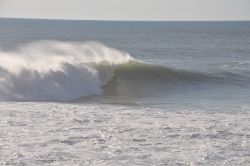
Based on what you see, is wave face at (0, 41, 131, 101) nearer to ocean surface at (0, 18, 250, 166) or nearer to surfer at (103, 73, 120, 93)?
ocean surface at (0, 18, 250, 166)

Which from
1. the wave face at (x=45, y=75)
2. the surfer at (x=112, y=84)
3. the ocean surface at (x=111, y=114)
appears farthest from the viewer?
the surfer at (x=112, y=84)

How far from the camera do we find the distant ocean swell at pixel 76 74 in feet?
57.9

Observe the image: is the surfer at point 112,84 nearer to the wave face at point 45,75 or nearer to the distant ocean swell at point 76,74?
the distant ocean swell at point 76,74

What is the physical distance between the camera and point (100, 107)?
1469cm

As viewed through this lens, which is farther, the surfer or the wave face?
the surfer

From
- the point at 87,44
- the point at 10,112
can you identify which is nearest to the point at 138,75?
the point at 87,44

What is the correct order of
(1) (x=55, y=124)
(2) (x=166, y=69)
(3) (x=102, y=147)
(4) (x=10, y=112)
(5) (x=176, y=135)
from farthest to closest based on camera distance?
(2) (x=166, y=69)
(4) (x=10, y=112)
(1) (x=55, y=124)
(5) (x=176, y=135)
(3) (x=102, y=147)

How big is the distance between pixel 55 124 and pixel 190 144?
2.79 meters

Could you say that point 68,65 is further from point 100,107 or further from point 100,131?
point 100,131

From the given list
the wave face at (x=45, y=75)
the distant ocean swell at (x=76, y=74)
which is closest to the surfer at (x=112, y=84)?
the distant ocean swell at (x=76, y=74)

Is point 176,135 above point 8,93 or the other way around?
the other way around

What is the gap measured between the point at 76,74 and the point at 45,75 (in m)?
1.73

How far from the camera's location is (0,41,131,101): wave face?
1722 centimetres

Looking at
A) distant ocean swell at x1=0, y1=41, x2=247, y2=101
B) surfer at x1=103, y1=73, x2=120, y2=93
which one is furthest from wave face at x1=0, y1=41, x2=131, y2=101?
surfer at x1=103, y1=73, x2=120, y2=93
